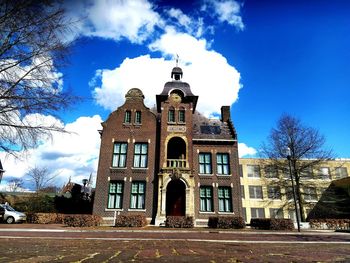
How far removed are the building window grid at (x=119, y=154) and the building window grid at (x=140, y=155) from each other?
115 cm

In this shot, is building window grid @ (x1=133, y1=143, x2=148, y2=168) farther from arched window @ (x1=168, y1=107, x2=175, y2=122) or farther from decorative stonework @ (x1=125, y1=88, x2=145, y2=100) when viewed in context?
decorative stonework @ (x1=125, y1=88, x2=145, y2=100)

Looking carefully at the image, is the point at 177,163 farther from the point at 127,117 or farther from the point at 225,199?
the point at 127,117

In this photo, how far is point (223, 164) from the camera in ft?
83.8

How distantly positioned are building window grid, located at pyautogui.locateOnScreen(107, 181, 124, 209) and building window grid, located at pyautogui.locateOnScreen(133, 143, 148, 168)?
256 centimetres

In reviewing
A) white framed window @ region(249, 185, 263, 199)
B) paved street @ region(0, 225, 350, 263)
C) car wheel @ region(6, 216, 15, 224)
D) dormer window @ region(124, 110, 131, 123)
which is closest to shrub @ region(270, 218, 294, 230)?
paved street @ region(0, 225, 350, 263)

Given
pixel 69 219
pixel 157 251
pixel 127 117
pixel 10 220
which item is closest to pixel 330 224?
pixel 127 117

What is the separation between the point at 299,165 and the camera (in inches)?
1117

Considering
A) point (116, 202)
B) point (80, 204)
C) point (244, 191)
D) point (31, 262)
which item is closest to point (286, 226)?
point (116, 202)

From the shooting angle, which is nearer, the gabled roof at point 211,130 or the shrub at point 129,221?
the shrub at point 129,221

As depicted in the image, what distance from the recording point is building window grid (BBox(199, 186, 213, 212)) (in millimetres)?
23984

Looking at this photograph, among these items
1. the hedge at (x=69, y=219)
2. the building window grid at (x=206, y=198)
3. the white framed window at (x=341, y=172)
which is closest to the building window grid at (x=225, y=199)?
the building window grid at (x=206, y=198)

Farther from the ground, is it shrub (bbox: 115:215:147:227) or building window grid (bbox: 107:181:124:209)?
building window grid (bbox: 107:181:124:209)

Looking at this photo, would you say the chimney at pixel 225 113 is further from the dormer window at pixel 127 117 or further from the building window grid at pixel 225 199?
the dormer window at pixel 127 117

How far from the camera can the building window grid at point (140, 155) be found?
24969mm
